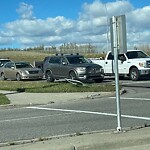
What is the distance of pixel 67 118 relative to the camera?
1223 cm

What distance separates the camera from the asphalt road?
10.1 metres

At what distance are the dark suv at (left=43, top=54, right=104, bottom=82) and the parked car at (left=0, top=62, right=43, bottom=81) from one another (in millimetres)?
2641

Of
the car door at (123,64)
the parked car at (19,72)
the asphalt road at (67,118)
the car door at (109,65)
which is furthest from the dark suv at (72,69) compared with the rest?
the asphalt road at (67,118)

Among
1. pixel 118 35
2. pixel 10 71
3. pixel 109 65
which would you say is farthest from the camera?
pixel 10 71

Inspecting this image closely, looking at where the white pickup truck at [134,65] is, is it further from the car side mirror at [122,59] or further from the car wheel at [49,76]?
the car wheel at [49,76]

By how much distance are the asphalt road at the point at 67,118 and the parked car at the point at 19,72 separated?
14715 millimetres

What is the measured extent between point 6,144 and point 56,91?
1227cm

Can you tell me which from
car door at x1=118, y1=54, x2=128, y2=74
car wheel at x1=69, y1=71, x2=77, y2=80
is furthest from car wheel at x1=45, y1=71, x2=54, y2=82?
car door at x1=118, y1=54, x2=128, y2=74

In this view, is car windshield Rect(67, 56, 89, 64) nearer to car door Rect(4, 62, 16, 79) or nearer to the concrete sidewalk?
car door Rect(4, 62, 16, 79)

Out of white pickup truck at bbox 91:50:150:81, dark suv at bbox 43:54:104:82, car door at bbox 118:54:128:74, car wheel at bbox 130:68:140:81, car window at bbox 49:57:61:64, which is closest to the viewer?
dark suv at bbox 43:54:104:82

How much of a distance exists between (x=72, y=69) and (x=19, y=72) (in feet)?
22.5

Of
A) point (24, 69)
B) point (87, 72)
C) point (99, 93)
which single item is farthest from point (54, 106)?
point (24, 69)

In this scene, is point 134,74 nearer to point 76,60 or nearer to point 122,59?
point 122,59

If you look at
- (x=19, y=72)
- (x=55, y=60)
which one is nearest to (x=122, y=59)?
(x=55, y=60)
